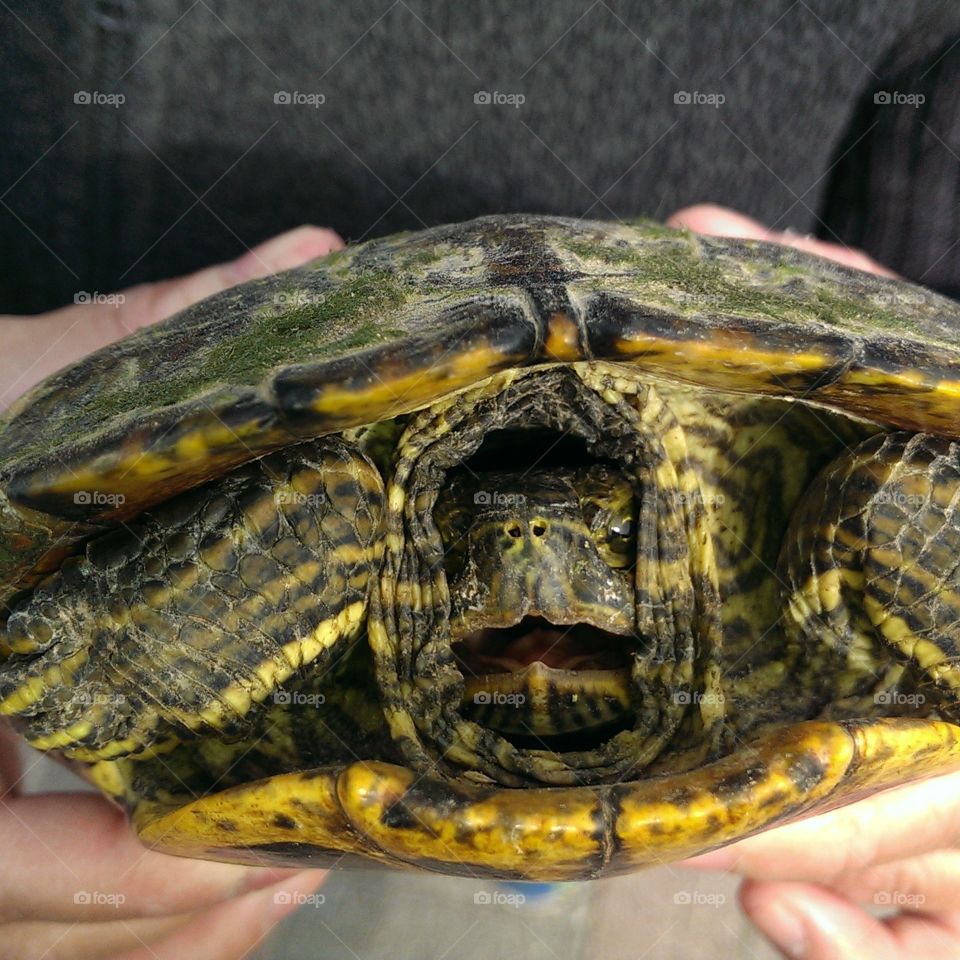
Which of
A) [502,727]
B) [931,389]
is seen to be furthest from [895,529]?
[502,727]

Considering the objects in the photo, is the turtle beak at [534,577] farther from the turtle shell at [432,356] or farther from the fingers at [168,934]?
the fingers at [168,934]

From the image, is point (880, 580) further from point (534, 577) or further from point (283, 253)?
point (283, 253)

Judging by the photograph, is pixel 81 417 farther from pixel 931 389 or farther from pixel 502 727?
pixel 931 389

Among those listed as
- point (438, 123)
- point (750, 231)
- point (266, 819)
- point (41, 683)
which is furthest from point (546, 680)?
point (750, 231)

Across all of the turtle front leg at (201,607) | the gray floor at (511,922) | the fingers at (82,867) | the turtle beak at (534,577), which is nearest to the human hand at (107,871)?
the fingers at (82,867)

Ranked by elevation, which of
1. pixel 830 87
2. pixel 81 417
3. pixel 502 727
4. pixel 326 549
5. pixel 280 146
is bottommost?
pixel 502 727

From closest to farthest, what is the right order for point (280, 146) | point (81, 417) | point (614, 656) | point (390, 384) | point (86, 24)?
point (390, 384) < point (81, 417) < point (614, 656) < point (86, 24) < point (280, 146)
